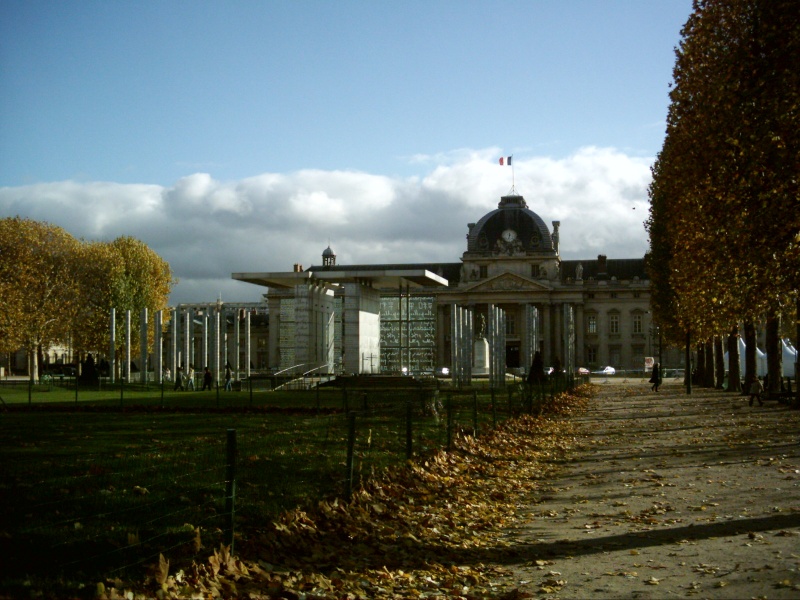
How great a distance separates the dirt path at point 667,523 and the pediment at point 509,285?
342 feet

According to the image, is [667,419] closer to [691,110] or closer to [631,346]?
[691,110]

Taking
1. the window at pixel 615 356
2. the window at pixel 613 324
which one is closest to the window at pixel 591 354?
the window at pixel 615 356

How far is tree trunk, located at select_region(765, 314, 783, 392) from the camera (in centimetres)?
3512

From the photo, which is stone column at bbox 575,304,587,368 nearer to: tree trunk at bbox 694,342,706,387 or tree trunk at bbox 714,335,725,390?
tree trunk at bbox 694,342,706,387

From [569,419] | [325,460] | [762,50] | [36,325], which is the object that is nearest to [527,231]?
[36,325]

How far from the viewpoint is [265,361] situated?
13850cm

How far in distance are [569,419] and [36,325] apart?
146ft

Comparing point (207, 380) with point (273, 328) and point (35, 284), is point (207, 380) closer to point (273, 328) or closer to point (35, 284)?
point (35, 284)

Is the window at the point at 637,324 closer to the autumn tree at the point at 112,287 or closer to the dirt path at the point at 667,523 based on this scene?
the autumn tree at the point at 112,287

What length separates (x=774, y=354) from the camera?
3672cm

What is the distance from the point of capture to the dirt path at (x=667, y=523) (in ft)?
27.5

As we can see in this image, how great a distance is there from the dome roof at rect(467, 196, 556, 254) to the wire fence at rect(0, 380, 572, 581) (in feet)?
375

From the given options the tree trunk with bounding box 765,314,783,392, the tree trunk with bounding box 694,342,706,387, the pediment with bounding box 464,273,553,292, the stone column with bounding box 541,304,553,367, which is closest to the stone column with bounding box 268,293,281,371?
the pediment with bounding box 464,273,553,292

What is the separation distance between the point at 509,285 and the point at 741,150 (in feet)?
348
